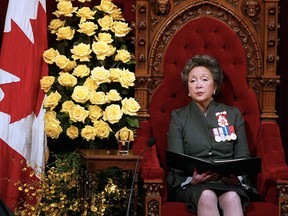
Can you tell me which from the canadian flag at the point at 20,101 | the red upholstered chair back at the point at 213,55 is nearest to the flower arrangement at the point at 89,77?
the canadian flag at the point at 20,101

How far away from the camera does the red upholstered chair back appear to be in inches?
195

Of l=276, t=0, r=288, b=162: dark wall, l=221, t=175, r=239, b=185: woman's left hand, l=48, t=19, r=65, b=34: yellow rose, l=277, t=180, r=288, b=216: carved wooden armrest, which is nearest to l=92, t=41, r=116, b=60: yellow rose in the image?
l=48, t=19, r=65, b=34: yellow rose

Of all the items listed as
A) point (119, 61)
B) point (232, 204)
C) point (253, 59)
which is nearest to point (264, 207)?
point (232, 204)

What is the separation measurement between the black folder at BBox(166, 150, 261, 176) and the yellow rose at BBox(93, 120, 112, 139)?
712 millimetres

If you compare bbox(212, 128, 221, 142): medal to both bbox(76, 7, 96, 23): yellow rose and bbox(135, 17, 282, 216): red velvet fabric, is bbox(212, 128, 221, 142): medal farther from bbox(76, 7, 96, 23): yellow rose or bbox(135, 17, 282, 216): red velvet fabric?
bbox(76, 7, 96, 23): yellow rose

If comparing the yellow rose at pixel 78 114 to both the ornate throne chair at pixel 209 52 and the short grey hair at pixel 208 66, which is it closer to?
the ornate throne chair at pixel 209 52

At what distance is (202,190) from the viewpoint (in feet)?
14.0

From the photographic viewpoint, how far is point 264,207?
4.32 m

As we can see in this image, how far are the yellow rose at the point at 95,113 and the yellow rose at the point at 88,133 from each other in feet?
0.26

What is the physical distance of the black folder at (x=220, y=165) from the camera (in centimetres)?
412

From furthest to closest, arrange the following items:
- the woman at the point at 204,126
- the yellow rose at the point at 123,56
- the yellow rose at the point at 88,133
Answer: the yellow rose at the point at 123,56 → the yellow rose at the point at 88,133 → the woman at the point at 204,126

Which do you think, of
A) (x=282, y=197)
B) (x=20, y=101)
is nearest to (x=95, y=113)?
(x=20, y=101)

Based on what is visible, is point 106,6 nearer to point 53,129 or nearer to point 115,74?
point 115,74

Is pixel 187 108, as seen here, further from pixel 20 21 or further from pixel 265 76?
pixel 20 21
